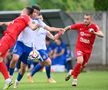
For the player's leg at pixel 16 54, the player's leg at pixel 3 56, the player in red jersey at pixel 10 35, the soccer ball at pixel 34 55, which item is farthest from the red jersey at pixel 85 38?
the player's leg at pixel 3 56

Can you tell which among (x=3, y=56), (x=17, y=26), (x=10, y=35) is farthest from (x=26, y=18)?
(x=3, y=56)

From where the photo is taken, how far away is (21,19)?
1694 cm

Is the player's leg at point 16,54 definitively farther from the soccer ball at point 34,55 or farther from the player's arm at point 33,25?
the player's arm at point 33,25

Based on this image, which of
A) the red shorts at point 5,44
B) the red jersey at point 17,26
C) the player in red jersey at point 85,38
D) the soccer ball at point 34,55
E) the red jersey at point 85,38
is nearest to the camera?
the red shorts at point 5,44

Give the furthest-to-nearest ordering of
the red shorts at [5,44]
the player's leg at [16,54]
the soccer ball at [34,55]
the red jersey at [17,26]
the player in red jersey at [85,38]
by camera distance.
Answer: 1. the player in red jersey at [85,38]
2. the soccer ball at [34,55]
3. the player's leg at [16,54]
4. the red jersey at [17,26]
5. the red shorts at [5,44]

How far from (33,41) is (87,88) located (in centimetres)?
289

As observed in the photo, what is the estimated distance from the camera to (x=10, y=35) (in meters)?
16.7

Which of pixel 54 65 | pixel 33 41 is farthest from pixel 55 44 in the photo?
pixel 33 41

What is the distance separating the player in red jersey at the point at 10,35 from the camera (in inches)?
647

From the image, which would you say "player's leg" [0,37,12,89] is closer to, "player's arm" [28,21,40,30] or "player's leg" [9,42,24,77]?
"player's arm" [28,21,40,30]

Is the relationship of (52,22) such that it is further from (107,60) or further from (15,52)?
(15,52)

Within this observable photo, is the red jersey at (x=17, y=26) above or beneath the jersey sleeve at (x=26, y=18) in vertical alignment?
beneath

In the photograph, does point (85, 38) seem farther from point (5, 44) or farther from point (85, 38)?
point (5, 44)

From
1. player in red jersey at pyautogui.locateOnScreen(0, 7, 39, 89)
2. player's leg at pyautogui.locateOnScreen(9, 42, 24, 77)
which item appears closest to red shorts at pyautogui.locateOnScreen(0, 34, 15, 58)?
player in red jersey at pyautogui.locateOnScreen(0, 7, 39, 89)
